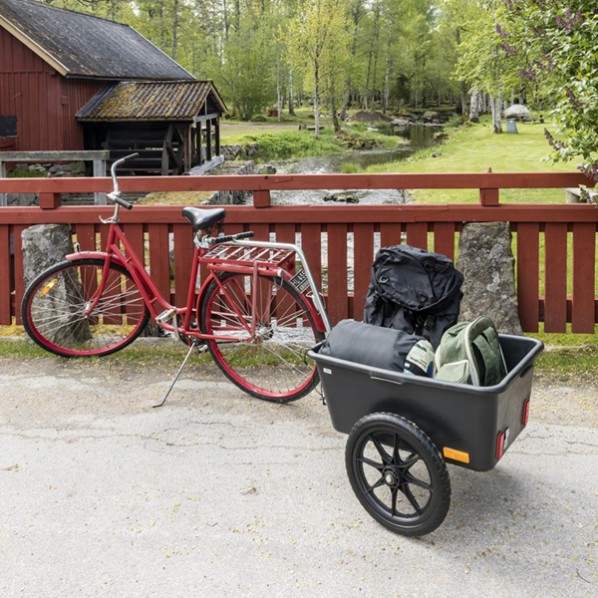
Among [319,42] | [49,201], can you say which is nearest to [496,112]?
[319,42]

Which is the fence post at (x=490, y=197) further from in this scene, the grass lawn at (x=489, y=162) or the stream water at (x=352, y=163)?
the stream water at (x=352, y=163)

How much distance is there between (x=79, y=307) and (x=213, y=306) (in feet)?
4.41

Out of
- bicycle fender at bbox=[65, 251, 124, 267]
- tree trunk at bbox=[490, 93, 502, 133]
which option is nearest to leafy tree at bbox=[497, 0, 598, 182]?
bicycle fender at bbox=[65, 251, 124, 267]

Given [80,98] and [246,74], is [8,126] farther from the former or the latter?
[246,74]

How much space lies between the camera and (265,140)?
40781 millimetres

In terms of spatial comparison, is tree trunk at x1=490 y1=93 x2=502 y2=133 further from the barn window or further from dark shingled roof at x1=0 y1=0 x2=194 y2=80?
the barn window

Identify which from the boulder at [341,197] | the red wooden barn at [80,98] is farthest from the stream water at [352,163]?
the red wooden barn at [80,98]

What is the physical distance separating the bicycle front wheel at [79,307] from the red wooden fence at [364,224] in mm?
314

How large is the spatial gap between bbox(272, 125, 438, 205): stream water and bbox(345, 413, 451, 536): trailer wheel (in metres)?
15.0

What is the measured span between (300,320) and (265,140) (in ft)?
122

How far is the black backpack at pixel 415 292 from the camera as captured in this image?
372 cm

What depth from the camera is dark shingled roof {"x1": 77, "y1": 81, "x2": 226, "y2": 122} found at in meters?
23.7

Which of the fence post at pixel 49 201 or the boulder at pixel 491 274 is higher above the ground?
the fence post at pixel 49 201

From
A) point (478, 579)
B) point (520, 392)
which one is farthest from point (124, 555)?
point (520, 392)
